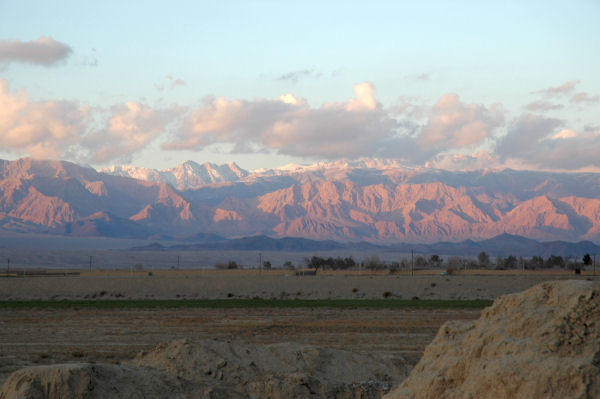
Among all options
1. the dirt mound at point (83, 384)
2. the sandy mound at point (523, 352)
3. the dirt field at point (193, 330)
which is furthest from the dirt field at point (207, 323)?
the sandy mound at point (523, 352)

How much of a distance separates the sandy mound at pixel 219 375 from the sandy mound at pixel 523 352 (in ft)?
12.7

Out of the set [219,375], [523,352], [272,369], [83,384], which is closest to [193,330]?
[272,369]

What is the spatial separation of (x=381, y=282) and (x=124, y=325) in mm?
42814

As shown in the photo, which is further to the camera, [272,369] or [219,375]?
[272,369]

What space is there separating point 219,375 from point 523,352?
22.6 ft

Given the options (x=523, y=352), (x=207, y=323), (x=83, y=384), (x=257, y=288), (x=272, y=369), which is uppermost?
(x=523, y=352)

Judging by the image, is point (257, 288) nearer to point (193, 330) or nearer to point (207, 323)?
point (207, 323)

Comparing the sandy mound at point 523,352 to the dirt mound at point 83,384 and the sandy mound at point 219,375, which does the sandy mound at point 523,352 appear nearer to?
the sandy mound at point 219,375

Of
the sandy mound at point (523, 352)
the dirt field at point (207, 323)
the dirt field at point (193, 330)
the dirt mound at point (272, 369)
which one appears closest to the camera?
the sandy mound at point (523, 352)

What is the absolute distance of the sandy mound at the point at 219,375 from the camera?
1272cm

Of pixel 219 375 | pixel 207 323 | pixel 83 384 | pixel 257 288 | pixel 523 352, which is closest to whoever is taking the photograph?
pixel 523 352

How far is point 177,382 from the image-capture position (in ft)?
45.3

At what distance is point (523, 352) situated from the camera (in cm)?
977

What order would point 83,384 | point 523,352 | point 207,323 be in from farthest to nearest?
point 207,323, point 83,384, point 523,352
